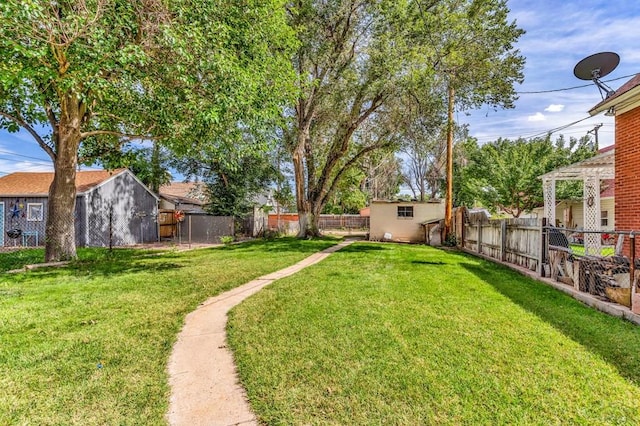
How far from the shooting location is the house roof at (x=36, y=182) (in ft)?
49.2

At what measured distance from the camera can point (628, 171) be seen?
A: 7.02m

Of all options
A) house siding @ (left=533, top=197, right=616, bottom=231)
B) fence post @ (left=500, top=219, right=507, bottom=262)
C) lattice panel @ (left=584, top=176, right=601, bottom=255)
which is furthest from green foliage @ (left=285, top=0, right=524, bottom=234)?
house siding @ (left=533, top=197, right=616, bottom=231)

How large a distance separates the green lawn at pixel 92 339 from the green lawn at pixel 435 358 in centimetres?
88

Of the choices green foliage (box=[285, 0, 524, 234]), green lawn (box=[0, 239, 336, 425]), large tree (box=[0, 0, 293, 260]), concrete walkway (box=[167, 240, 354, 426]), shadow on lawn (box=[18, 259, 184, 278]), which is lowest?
concrete walkway (box=[167, 240, 354, 426])

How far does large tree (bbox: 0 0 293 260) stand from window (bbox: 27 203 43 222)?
217 inches

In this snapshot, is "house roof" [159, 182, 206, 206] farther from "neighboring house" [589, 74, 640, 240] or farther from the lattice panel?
"neighboring house" [589, 74, 640, 240]

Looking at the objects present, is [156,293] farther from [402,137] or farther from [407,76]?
[402,137]

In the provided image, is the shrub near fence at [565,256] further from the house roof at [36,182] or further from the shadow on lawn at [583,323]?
the house roof at [36,182]

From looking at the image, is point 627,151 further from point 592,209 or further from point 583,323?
point 592,209


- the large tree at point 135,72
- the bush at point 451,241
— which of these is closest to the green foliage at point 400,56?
the large tree at point 135,72

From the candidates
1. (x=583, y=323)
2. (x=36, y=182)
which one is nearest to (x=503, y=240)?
(x=583, y=323)

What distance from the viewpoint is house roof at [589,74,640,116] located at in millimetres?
6492

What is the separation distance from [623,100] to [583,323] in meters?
5.26

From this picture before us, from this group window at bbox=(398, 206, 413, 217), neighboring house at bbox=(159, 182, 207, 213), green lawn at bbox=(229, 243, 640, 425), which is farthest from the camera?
neighboring house at bbox=(159, 182, 207, 213)
